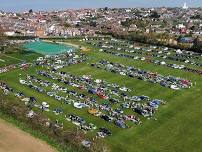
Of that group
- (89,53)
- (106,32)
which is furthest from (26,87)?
(106,32)

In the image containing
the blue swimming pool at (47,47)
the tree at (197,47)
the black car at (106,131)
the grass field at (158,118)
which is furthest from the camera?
the blue swimming pool at (47,47)

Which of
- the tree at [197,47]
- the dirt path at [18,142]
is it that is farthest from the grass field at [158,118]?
the tree at [197,47]

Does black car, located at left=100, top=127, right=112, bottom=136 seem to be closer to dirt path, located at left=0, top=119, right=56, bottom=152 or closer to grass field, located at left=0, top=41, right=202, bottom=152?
grass field, located at left=0, top=41, right=202, bottom=152

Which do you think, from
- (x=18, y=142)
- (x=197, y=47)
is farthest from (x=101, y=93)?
(x=197, y=47)

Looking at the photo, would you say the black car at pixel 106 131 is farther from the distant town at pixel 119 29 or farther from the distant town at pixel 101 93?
the distant town at pixel 119 29

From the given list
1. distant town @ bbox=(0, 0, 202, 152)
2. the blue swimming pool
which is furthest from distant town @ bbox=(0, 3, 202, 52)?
the blue swimming pool

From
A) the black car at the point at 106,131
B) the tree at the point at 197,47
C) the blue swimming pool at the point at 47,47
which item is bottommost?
the black car at the point at 106,131

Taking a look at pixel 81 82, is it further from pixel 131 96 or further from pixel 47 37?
Result: pixel 47 37

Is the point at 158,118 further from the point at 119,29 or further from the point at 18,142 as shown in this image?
the point at 119,29

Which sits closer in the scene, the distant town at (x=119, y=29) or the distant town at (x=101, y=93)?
the distant town at (x=101, y=93)
